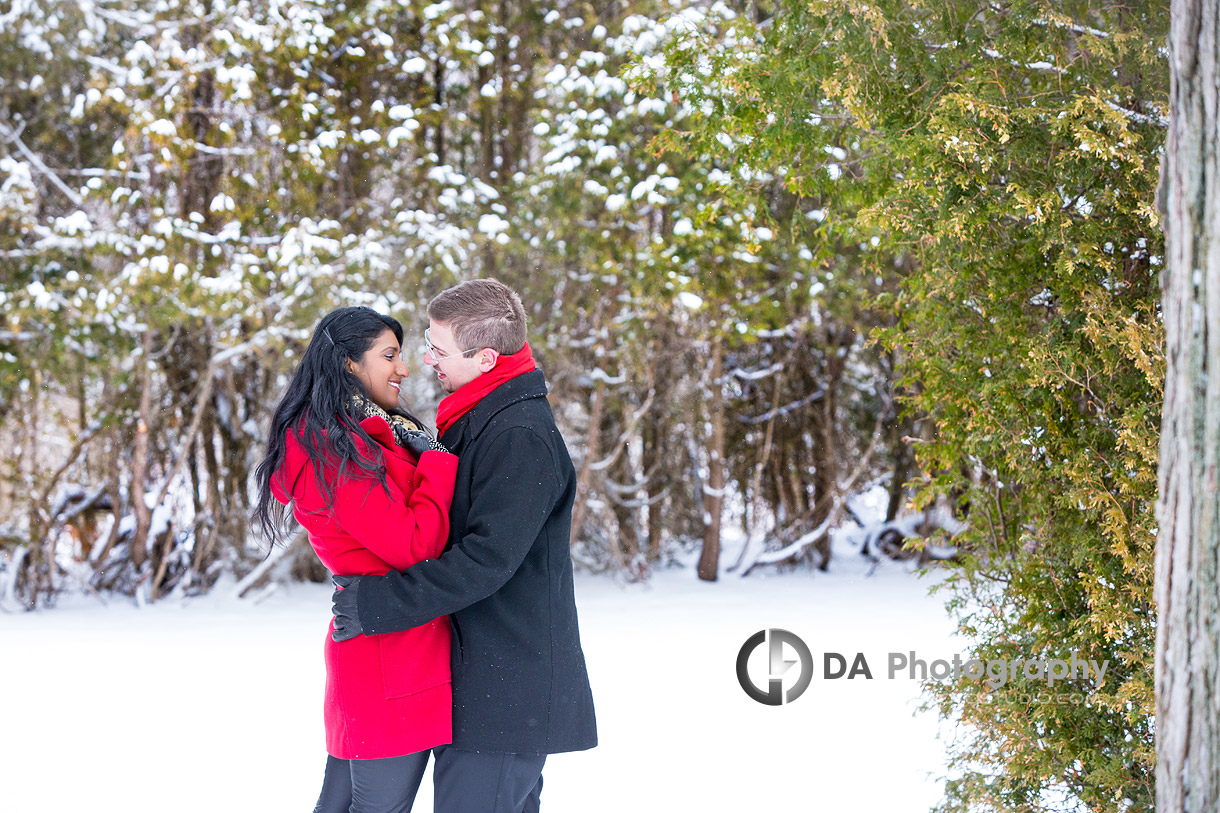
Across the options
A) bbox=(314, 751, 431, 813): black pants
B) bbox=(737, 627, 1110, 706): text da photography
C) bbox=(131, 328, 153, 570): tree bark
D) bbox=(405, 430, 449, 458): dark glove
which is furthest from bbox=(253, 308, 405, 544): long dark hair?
bbox=(131, 328, 153, 570): tree bark

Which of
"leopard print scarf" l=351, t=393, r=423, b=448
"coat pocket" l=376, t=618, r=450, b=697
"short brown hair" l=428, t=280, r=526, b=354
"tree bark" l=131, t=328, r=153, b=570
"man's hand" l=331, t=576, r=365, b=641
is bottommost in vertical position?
"tree bark" l=131, t=328, r=153, b=570

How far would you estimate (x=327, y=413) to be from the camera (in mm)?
1770

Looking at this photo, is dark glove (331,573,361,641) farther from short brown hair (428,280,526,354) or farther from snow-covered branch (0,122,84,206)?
snow-covered branch (0,122,84,206)

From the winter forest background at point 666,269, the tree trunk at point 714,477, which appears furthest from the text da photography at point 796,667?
the tree trunk at point 714,477

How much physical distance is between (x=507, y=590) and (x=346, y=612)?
30 cm

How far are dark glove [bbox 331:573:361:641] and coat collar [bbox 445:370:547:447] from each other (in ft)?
1.18

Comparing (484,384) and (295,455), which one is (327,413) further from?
(484,384)

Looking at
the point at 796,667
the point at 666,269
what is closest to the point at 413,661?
the point at 796,667

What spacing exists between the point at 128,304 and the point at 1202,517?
293 inches

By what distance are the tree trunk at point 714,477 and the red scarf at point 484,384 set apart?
262 inches

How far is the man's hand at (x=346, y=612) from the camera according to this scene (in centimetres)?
169

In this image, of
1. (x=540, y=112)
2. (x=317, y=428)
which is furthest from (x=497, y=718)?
(x=540, y=112)

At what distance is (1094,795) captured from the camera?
239 cm

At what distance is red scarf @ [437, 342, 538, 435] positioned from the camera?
5.99 feet
